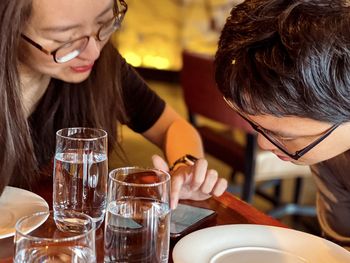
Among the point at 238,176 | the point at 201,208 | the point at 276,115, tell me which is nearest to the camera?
the point at 276,115

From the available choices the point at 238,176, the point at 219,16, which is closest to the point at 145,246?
the point at 238,176

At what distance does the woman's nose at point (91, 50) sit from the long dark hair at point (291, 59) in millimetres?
438

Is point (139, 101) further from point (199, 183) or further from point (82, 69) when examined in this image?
point (199, 183)

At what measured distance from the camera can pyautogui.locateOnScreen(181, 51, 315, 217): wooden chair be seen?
2482mm

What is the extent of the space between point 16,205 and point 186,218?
0.31 m

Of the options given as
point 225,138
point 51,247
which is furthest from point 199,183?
point 225,138

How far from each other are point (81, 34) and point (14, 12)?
155 millimetres

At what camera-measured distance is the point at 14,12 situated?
4.20ft

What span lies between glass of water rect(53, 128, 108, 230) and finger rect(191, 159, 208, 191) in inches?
9.0

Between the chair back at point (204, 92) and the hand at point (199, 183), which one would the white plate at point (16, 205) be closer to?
the hand at point (199, 183)

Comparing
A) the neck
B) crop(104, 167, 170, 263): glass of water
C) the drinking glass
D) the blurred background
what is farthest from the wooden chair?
the blurred background

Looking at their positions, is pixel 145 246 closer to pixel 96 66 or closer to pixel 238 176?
pixel 96 66

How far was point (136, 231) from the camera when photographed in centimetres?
91

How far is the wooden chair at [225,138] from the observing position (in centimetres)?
248
